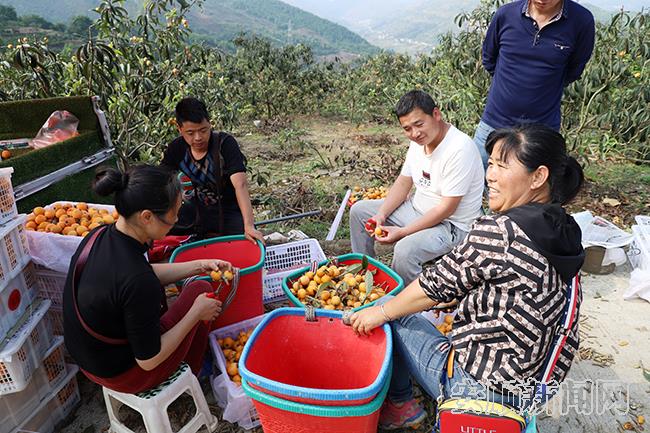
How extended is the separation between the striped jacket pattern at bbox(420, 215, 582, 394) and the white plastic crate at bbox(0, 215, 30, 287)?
176cm

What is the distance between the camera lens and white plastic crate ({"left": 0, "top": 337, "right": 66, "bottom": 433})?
1821 millimetres

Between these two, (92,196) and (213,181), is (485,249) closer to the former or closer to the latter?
(213,181)

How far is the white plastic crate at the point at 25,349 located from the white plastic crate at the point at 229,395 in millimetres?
774

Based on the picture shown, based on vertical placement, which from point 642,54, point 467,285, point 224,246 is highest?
point 642,54

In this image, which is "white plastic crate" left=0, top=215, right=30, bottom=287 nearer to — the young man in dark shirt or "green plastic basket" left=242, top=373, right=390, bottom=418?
the young man in dark shirt

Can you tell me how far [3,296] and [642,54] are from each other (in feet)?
19.3

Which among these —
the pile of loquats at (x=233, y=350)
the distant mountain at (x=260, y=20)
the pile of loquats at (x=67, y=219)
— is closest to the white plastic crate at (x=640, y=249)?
the pile of loquats at (x=233, y=350)

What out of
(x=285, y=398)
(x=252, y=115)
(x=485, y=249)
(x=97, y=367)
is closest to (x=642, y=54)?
(x=485, y=249)

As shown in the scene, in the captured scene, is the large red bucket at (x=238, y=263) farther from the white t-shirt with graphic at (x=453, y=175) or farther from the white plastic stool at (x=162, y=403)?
the white t-shirt with graphic at (x=453, y=175)

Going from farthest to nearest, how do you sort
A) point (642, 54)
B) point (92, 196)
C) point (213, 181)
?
point (642, 54) → point (92, 196) → point (213, 181)

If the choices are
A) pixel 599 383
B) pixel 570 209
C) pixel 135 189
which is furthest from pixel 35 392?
pixel 570 209

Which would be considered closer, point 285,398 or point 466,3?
point 285,398

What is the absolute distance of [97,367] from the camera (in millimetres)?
1714

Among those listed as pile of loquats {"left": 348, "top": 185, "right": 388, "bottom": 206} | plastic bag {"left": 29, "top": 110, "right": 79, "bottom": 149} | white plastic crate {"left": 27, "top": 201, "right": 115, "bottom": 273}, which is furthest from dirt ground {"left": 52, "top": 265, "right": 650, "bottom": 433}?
pile of loquats {"left": 348, "top": 185, "right": 388, "bottom": 206}
